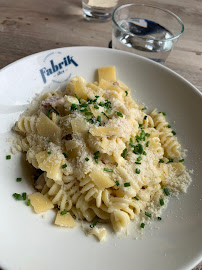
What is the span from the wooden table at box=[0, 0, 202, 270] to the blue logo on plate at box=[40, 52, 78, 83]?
68 centimetres

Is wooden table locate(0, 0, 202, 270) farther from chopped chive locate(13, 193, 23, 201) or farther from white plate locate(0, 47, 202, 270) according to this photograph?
chopped chive locate(13, 193, 23, 201)

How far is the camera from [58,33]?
142 inches

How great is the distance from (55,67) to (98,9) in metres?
1.60

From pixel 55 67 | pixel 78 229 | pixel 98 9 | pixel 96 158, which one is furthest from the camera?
pixel 98 9

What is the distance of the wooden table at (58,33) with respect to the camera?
11.0ft

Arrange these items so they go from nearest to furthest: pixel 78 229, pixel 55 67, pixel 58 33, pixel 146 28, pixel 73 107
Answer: pixel 78 229 < pixel 73 107 < pixel 55 67 < pixel 146 28 < pixel 58 33

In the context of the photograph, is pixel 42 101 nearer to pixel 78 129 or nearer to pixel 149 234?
pixel 78 129

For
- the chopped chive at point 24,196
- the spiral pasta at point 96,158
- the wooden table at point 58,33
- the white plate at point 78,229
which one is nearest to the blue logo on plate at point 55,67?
the white plate at point 78,229

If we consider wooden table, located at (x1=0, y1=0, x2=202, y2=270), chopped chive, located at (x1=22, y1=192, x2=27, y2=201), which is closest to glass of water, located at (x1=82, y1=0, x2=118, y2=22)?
wooden table, located at (x1=0, y1=0, x2=202, y2=270)

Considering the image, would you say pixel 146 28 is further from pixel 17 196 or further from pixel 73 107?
pixel 17 196

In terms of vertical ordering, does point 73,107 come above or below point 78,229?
above

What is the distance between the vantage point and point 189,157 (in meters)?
2.35

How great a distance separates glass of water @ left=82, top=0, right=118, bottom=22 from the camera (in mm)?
3824

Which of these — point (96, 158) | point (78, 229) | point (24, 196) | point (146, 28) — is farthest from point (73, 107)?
point (146, 28)
